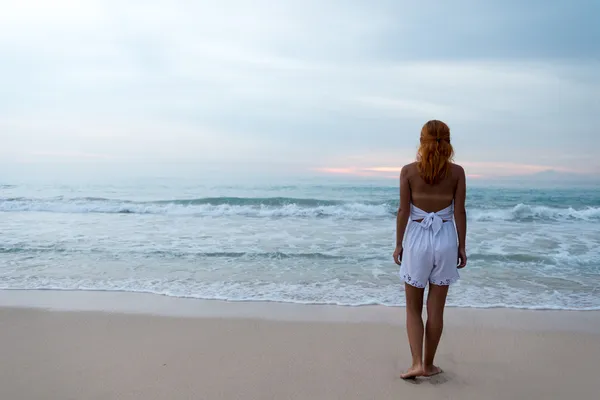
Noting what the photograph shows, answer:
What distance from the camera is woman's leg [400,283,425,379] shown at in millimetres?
2998

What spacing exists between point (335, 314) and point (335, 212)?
13927mm

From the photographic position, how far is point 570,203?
22297 millimetres

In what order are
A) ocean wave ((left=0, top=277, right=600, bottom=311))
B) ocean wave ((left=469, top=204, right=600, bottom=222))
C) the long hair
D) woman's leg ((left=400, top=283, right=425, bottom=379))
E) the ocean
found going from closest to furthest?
the long hair < woman's leg ((left=400, top=283, right=425, bottom=379)) < ocean wave ((left=0, top=277, right=600, bottom=311)) < the ocean < ocean wave ((left=469, top=204, right=600, bottom=222))

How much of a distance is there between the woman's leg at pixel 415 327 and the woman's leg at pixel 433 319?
0.19 ft

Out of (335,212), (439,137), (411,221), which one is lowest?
(335,212)

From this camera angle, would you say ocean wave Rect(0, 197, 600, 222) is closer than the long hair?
No

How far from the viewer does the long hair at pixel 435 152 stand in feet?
9.07

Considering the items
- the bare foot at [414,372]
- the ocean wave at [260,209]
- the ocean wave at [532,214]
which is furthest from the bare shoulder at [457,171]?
the ocean wave at [532,214]

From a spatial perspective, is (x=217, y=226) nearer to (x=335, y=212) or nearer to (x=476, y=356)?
(x=335, y=212)

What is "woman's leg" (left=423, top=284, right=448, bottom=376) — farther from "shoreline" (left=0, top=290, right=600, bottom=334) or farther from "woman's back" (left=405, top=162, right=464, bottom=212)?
"shoreline" (left=0, top=290, right=600, bottom=334)

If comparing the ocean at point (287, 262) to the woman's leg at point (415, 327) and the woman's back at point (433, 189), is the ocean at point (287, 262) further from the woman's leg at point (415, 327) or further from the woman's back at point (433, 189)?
the woman's back at point (433, 189)

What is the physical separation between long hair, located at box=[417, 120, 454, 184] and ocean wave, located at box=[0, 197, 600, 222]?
45.8 ft

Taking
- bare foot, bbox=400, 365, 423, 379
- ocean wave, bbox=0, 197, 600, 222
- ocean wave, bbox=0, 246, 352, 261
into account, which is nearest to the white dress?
bare foot, bbox=400, 365, 423, 379

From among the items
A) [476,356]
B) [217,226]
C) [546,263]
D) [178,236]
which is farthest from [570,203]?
[476,356]
